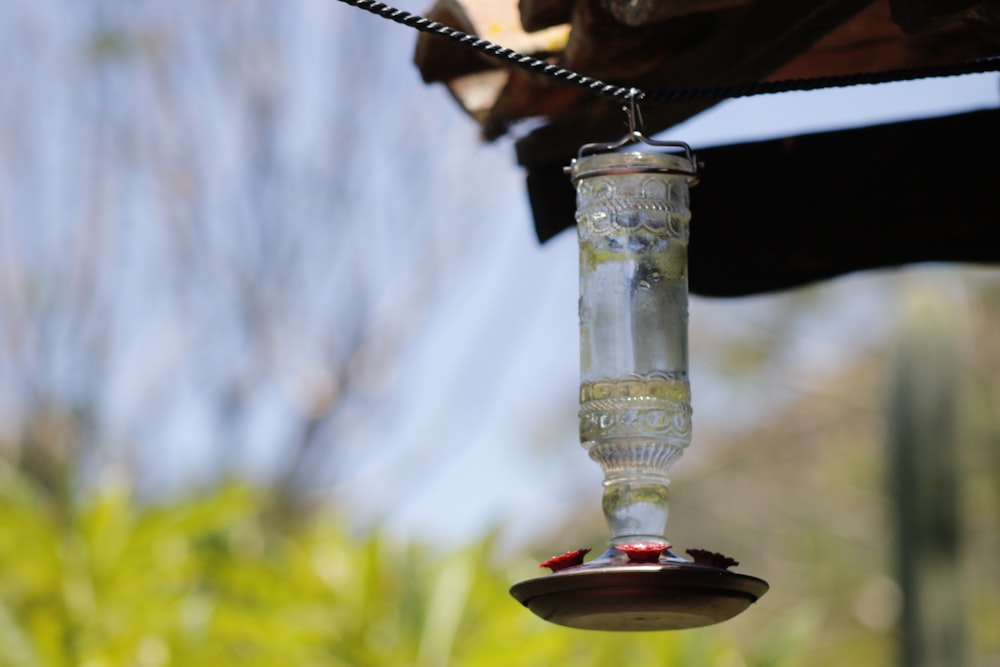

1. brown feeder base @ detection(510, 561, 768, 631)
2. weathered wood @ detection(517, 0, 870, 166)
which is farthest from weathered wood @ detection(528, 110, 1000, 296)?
brown feeder base @ detection(510, 561, 768, 631)

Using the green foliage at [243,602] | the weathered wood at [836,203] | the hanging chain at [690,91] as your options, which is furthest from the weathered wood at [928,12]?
the green foliage at [243,602]

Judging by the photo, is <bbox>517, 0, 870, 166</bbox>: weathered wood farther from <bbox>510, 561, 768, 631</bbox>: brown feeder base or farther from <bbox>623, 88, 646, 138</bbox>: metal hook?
<bbox>510, 561, 768, 631</bbox>: brown feeder base

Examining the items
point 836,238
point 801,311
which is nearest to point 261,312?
point 836,238

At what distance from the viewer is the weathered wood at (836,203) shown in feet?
7.89

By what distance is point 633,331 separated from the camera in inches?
76.4

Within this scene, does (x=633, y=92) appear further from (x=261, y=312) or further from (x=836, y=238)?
(x=261, y=312)

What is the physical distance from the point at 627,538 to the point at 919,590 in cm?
777

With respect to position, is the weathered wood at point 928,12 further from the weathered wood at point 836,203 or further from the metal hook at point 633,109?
the weathered wood at point 836,203

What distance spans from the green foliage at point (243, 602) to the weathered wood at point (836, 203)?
3176 millimetres

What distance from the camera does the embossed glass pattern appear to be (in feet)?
6.31

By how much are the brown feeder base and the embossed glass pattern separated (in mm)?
155

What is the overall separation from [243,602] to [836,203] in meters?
3.94

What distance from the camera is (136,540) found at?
585cm

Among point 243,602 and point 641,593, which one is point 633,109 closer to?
point 641,593
